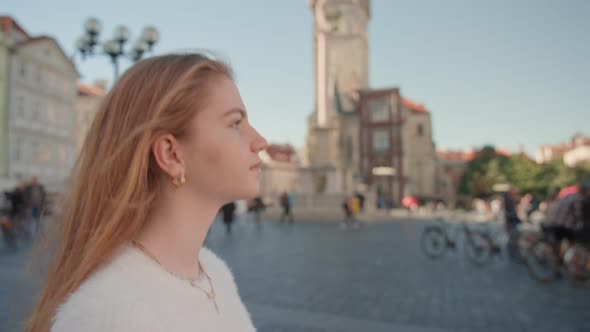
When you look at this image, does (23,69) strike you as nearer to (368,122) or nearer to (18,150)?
(18,150)

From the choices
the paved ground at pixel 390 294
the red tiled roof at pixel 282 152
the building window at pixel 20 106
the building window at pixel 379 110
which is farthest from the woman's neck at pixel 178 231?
the red tiled roof at pixel 282 152

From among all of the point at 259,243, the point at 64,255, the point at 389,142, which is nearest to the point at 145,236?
the point at 64,255

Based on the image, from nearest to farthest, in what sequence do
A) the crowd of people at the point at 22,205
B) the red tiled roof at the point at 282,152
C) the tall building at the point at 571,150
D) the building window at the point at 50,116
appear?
the crowd of people at the point at 22,205 → the building window at the point at 50,116 → the red tiled roof at the point at 282,152 → the tall building at the point at 571,150

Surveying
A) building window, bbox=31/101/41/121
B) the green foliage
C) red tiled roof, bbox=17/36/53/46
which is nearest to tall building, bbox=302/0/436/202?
the green foliage

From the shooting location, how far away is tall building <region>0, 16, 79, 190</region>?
3102 cm

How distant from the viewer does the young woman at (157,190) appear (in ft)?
2.89

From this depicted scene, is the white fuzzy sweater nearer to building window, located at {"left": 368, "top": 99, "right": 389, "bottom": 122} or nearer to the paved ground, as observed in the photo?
the paved ground

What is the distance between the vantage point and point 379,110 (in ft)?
175

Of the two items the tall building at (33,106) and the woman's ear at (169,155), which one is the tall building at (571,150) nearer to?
the tall building at (33,106)

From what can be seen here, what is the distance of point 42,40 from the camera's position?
34.0 m

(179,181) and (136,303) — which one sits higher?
(179,181)

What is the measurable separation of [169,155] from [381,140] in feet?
176

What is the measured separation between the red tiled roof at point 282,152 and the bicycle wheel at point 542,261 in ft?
171

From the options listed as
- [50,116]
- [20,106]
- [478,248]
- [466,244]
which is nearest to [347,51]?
[50,116]
